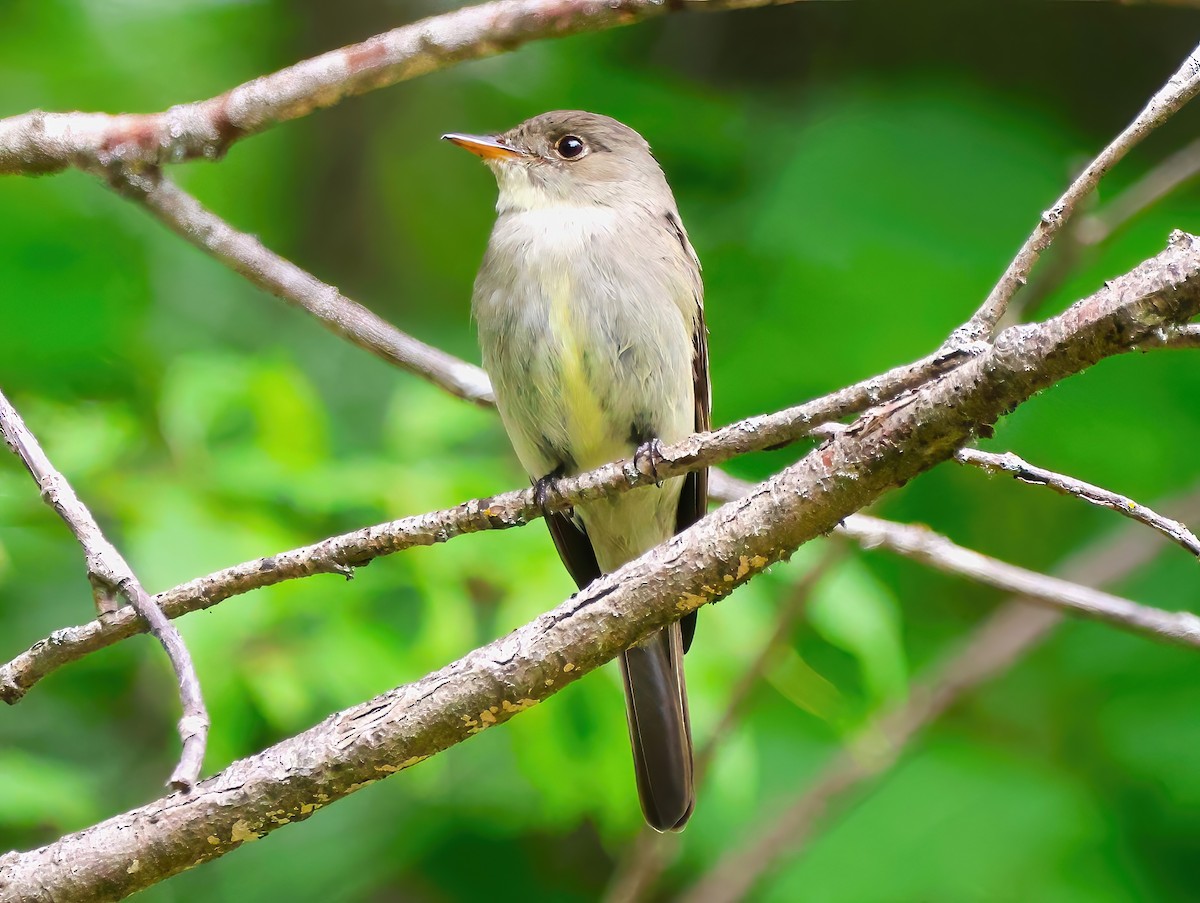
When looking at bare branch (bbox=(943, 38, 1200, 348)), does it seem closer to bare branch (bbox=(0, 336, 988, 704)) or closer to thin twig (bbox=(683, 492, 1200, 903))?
bare branch (bbox=(0, 336, 988, 704))

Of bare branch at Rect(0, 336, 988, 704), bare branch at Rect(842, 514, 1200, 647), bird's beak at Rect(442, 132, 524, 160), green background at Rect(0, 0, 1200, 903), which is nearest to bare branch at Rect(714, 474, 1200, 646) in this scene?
bare branch at Rect(842, 514, 1200, 647)

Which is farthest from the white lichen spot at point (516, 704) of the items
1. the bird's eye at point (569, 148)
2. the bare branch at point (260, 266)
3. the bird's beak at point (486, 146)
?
the bird's eye at point (569, 148)

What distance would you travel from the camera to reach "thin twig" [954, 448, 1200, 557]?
6.72 feet

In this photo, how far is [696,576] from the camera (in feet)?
7.27

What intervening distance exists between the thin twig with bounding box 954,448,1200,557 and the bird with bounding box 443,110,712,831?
5.07ft

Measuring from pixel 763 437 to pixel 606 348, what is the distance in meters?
1.71

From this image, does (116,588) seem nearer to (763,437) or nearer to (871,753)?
(763,437)

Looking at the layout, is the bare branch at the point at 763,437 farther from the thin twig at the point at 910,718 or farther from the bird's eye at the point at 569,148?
the bird's eye at the point at 569,148

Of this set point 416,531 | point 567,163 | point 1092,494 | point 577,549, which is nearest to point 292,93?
point 416,531

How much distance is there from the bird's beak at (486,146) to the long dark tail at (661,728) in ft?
5.40

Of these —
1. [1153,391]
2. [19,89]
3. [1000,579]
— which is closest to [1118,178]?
[1153,391]

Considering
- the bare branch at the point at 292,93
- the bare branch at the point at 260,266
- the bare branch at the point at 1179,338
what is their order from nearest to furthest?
the bare branch at the point at 1179,338
the bare branch at the point at 292,93
the bare branch at the point at 260,266

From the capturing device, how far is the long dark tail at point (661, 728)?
3570mm

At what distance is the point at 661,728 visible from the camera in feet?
12.5
